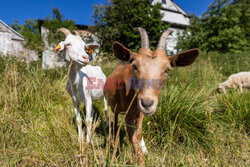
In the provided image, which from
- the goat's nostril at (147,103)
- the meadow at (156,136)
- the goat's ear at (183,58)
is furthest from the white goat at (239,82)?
the goat's nostril at (147,103)

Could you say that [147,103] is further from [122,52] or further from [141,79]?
[122,52]

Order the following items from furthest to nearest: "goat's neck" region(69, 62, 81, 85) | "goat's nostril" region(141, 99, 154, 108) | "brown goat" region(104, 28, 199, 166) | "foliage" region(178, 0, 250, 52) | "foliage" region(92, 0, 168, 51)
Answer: "foliage" region(178, 0, 250, 52) < "foliage" region(92, 0, 168, 51) < "goat's neck" region(69, 62, 81, 85) < "brown goat" region(104, 28, 199, 166) < "goat's nostril" region(141, 99, 154, 108)

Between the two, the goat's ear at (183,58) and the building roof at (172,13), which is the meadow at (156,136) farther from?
the building roof at (172,13)

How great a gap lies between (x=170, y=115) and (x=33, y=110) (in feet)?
9.41

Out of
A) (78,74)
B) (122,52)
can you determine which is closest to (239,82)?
(122,52)

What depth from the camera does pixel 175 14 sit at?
24734 mm

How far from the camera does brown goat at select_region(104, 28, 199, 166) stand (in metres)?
1.37

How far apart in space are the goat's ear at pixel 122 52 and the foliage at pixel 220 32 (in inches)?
537

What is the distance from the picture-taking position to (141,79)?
4.81 ft

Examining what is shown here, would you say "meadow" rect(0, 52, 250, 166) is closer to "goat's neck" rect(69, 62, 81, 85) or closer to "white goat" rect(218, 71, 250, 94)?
"goat's neck" rect(69, 62, 81, 85)

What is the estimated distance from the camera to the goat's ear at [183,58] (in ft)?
5.46

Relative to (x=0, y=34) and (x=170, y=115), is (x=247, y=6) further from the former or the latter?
(x=0, y=34)

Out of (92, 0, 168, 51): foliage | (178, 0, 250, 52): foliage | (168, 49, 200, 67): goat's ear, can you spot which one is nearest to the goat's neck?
(168, 49, 200, 67): goat's ear

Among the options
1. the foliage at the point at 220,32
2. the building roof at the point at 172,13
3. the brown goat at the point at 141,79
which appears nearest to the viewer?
the brown goat at the point at 141,79
